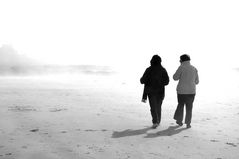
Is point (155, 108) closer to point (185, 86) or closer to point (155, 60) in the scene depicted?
point (185, 86)

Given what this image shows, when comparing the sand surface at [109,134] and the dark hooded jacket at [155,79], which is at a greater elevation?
the dark hooded jacket at [155,79]

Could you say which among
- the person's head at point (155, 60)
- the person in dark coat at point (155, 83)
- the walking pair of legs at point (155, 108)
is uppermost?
the person's head at point (155, 60)

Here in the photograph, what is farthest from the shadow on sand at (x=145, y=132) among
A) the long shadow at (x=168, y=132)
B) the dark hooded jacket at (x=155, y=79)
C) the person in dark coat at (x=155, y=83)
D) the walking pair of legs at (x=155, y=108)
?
the dark hooded jacket at (x=155, y=79)

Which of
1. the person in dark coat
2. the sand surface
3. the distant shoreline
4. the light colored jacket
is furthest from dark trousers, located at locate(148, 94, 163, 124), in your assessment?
the distant shoreline

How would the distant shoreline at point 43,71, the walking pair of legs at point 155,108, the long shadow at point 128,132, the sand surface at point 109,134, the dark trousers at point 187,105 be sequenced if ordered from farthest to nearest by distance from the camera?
the distant shoreline at point 43,71 → the dark trousers at point 187,105 → the walking pair of legs at point 155,108 → the long shadow at point 128,132 → the sand surface at point 109,134

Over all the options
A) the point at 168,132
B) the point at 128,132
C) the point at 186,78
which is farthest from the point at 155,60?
the point at 128,132

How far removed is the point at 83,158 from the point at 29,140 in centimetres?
188

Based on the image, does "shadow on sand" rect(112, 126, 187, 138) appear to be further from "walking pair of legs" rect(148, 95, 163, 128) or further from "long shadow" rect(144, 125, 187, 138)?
"walking pair of legs" rect(148, 95, 163, 128)

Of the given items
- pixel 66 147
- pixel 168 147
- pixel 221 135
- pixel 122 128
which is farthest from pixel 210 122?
pixel 66 147

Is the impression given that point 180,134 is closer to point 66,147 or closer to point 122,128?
point 122,128

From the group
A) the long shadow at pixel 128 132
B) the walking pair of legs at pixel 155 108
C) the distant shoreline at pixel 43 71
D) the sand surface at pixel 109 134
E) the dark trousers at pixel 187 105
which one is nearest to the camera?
the sand surface at pixel 109 134

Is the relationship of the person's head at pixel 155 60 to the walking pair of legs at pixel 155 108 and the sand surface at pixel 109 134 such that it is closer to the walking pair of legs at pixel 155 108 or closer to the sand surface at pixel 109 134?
the walking pair of legs at pixel 155 108

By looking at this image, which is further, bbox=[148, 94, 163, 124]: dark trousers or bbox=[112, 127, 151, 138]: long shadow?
bbox=[148, 94, 163, 124]: dark trousers

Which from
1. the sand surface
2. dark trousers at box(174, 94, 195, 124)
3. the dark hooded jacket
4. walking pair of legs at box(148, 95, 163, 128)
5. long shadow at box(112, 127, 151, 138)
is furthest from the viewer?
dark trousers at box(174, 94, 195, 124)
